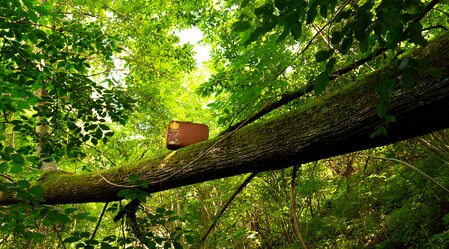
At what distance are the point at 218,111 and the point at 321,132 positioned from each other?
385 cm

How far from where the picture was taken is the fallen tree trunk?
145cm

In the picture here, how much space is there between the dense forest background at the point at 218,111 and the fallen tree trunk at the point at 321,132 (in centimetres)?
7

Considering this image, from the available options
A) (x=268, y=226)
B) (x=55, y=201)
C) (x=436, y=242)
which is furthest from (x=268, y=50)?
(x=268, y=226)

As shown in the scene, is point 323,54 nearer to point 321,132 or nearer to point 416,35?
point 416,35

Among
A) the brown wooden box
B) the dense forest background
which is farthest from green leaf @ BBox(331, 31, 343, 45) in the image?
the brown wooden box

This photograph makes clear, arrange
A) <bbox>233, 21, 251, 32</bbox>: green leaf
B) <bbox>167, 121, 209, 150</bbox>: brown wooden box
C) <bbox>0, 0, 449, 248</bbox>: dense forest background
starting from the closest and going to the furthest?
<bbox>233, 21, 251, 32</bbox>: green leaf → <bbox>0, 0, 449, 248</bbox>: dense forest background → <bbox>167, 121, 209, 150</bbox>: brown wooden box

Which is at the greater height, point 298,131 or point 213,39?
point 213,39

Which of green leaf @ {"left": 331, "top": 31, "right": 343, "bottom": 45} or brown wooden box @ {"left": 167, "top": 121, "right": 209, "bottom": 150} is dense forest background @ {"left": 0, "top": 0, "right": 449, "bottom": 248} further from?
brown wooden box @ {"left": 167, "top": 121, "right": 209, "bottom": 150}

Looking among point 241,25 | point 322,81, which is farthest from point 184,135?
point 322,81

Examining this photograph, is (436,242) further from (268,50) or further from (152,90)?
(152,90)

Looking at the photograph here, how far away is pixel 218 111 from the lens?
219 inches

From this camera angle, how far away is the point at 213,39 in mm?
6449

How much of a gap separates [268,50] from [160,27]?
11.9 feet

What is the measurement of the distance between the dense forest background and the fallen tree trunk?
0.24ft
